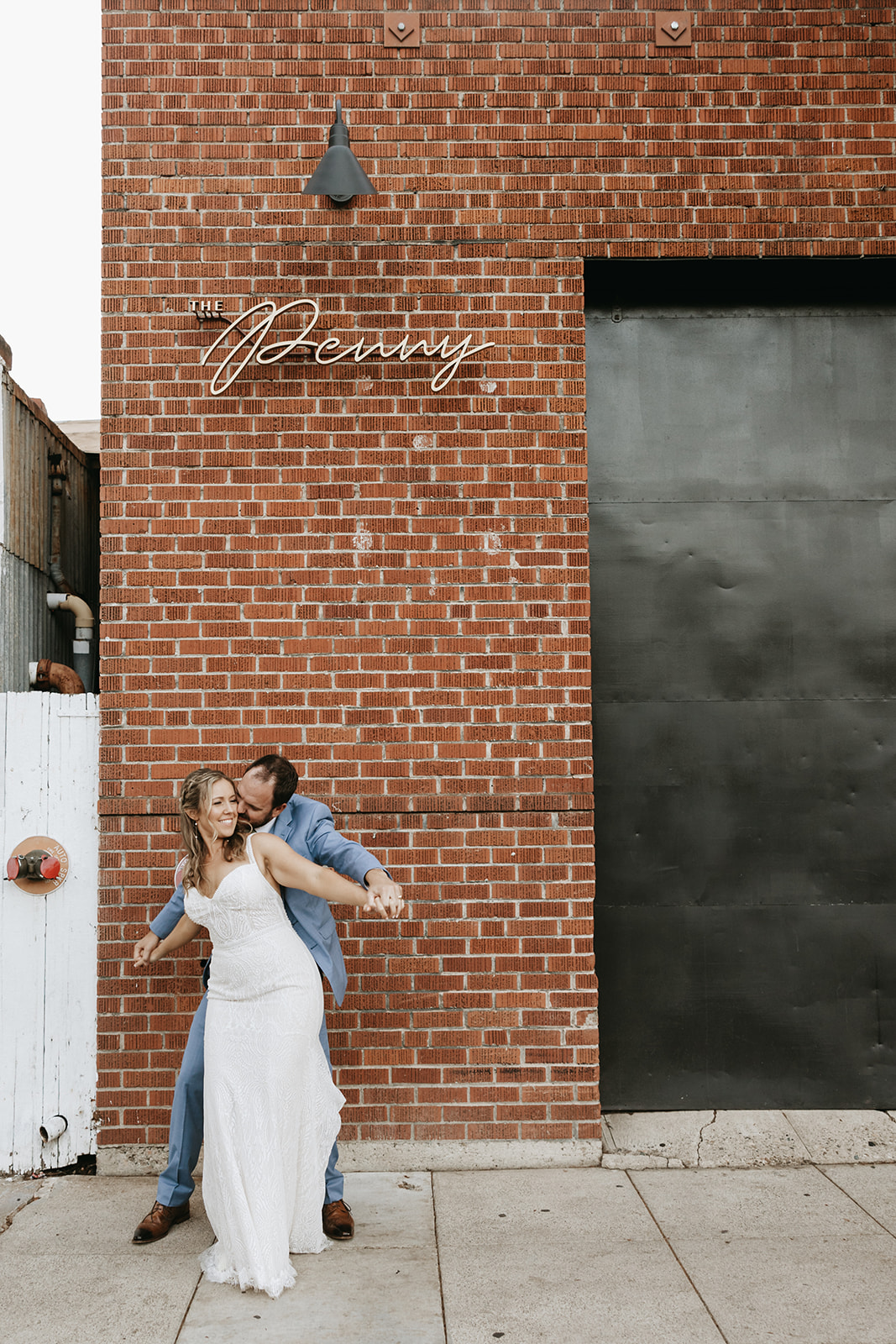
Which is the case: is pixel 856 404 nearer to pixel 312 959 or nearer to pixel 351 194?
pixel 351 194

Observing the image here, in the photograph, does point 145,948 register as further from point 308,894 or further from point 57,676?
point 57,676

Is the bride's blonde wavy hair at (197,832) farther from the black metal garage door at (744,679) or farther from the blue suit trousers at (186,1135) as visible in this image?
the black metal garage door at (744,679)

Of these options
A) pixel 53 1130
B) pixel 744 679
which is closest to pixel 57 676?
pixel 53 1130

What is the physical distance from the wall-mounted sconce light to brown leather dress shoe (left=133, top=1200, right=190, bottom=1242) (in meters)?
4.37

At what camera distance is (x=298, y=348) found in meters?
5.00

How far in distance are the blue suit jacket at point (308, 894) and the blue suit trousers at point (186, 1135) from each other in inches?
17.8

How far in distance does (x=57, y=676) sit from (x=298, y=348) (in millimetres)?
2054

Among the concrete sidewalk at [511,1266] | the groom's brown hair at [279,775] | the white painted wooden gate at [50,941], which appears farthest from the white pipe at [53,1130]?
the groom's brown hair at [279,775]

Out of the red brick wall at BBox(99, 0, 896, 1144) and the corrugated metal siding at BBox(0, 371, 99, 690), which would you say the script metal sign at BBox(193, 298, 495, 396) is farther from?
→ the corrugated metal siding at BBox(0, 371, 99, 690)

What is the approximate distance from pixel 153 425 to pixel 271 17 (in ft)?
7.02

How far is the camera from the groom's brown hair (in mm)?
4078

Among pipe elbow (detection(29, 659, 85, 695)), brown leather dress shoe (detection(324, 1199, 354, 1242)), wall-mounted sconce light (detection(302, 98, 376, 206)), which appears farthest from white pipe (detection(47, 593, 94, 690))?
brown leather dress shoe (detection(324, 1199, 354, 1242))

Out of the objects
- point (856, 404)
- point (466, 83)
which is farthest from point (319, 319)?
point (856, 404)

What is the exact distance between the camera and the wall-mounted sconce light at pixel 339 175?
4641mm
